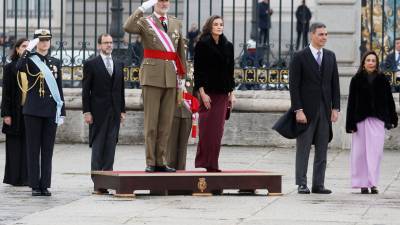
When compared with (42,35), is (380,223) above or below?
below

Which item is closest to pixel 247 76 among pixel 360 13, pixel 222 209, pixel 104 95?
pixel 360 13

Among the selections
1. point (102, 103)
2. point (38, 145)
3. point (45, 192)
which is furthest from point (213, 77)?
point (45, 192)

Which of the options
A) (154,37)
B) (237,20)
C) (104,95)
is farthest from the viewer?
(237,20)

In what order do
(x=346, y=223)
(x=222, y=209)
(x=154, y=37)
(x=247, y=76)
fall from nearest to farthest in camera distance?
(x=346, y=223), (x=222, y=209), (x=154, y=37), (x=247, y=76)

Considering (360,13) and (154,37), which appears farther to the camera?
(360,13)

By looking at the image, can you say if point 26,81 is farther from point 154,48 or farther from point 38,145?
point 154,48

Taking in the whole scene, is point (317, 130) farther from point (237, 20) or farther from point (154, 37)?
point (237, 20)

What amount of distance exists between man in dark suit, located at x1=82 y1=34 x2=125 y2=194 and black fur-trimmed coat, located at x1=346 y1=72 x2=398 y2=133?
2.39 metres

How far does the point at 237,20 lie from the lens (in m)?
23.8

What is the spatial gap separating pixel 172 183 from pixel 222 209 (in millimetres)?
1186

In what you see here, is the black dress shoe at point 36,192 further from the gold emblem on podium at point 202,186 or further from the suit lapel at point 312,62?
the suit lapel at point 312,62

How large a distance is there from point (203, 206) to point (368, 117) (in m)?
2.64

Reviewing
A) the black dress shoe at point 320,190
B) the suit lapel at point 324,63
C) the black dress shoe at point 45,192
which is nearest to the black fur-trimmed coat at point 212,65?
the suit lapel at point 324,63

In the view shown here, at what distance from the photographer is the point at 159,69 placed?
15.2 meters
